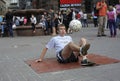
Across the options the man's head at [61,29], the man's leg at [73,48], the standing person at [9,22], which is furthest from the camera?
the standing person at [9,22]

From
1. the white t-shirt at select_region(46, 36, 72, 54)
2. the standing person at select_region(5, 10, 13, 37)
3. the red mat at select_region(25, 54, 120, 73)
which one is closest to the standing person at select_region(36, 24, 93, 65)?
the white t-shirt at select_region(46, 36, 72, 54)

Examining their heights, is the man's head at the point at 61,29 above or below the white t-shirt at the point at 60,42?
above

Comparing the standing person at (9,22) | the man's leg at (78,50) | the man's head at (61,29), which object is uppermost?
the man's head at (61,29)

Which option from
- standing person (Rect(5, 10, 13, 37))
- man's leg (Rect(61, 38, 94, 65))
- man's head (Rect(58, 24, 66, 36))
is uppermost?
man's head (Rect(58, 24, 66, 36))

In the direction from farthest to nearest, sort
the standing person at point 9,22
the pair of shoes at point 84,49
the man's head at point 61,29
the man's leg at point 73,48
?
the standing person at point 9,22 → the man's head at point 61,29 → the man's leg at point 73,48 → the pair of shoes at point 84,49

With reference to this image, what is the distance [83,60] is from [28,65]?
5.22 ft

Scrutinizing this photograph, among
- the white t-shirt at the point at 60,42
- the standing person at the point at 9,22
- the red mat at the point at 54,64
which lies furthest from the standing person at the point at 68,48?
the standing person at the point at 9,22

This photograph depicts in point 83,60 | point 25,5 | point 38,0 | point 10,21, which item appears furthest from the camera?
point 25,5

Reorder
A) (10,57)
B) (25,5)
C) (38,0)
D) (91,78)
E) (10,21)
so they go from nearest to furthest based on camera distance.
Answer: (91,78), (10,57), (10,21), (38,0), (25,5)

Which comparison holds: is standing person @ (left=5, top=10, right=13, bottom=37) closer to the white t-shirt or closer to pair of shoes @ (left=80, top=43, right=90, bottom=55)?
the white t-shirt

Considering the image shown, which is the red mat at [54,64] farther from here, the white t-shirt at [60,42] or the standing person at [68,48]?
the white t-shirt at [60,42]

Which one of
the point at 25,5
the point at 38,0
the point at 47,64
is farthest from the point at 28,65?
the point at 25,5

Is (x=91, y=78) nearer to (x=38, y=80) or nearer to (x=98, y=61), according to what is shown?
(x=38, y=80)

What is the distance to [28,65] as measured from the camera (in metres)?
9.62
